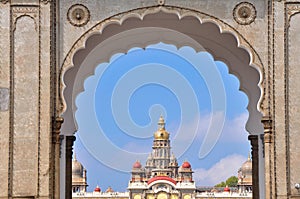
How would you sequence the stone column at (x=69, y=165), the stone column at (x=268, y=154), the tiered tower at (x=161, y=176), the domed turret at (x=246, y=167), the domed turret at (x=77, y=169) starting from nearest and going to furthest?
the stone column at (x=268, y=154), the stone column at (x=69, y=165), the tiered tower at (x=161, y=176), the domed turret at (x=246, y=167), the domed turret at (x=77, y=169)

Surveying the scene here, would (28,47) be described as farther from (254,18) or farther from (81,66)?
(254,18)

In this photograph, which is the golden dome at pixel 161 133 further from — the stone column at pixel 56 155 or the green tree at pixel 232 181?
the stone column at pixel 56 155

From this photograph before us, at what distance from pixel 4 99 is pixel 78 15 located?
6.29 feet

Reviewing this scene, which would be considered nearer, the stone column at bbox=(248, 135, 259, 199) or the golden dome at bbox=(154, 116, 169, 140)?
the stone column at bbox=(248, 135, 259, 199)

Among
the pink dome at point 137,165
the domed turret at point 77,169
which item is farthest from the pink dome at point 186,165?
the domed turret at point 77,169

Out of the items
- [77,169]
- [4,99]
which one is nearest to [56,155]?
[4,99]

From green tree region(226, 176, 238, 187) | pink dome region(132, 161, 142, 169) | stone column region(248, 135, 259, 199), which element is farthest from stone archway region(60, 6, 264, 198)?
green tree region(226, 176, 238, 187)

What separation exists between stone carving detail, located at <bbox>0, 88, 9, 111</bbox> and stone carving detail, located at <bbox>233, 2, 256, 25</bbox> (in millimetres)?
4112

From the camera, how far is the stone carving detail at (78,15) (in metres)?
13.6

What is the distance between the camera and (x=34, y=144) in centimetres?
1322

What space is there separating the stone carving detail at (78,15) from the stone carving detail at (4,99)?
1.65 m

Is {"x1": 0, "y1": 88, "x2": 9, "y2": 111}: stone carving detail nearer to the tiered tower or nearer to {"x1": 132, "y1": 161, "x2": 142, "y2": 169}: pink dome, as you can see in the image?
the tiered tower

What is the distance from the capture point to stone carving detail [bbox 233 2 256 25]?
1363 centimetres

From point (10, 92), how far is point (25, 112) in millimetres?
423
